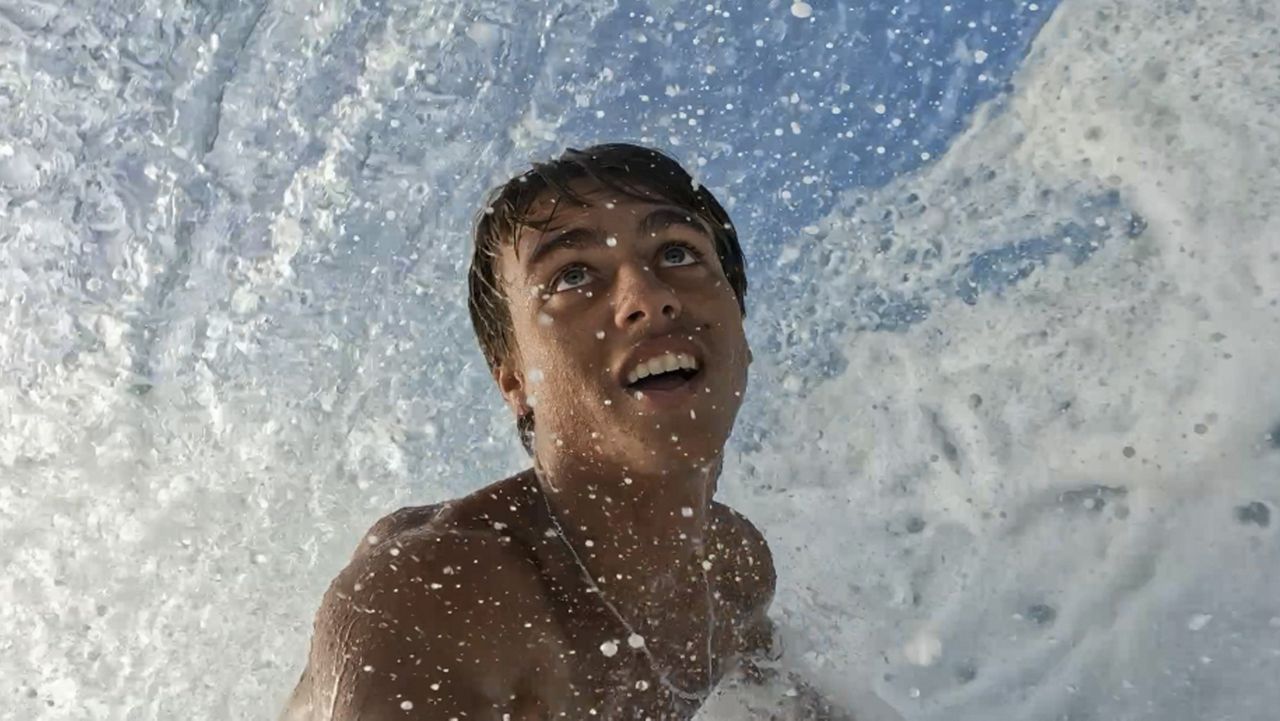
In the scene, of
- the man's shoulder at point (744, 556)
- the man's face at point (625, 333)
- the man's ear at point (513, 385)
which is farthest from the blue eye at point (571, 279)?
the man's shoulder at point (744, 556)

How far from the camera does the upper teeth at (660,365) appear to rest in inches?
59.9

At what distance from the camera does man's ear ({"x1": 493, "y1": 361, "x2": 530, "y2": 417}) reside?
1.84 metres

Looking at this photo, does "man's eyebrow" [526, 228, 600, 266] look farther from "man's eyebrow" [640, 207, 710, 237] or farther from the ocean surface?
the ocean surface

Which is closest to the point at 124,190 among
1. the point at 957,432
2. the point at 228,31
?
the point at 228,31

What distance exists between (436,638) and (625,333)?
0.51m

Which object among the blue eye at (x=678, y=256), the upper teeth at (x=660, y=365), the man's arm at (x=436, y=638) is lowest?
the man's arm at (x=436, y=638)

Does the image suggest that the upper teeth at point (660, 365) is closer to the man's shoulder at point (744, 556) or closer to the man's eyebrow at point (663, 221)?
the man's eyebrow at point (663, 221)

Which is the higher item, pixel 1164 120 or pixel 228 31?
pixel 228 31

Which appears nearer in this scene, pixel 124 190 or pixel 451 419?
pixel 124 190

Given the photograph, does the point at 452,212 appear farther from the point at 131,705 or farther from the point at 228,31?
the point at 131,705

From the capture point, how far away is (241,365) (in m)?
3.07

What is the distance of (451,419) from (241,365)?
64 centimetres

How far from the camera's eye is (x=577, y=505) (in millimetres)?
1694

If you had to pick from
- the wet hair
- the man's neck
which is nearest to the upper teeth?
the man's neck
